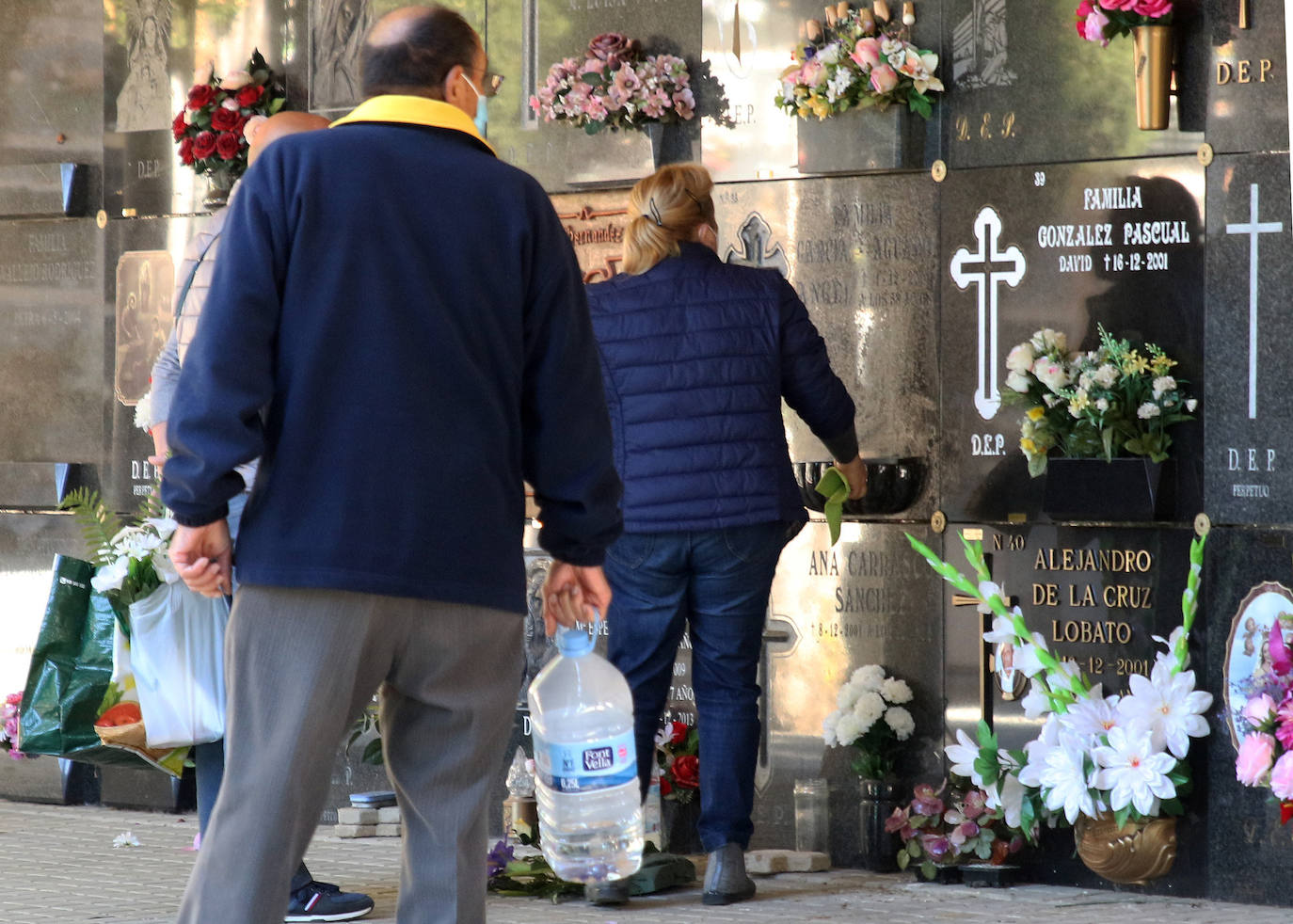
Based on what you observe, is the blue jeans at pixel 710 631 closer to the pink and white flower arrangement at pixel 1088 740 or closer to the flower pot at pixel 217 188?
the pink and white flower arrangement at pixel 1088 740

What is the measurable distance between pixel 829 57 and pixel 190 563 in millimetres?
3308

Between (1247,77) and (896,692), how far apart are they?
80.0 inches

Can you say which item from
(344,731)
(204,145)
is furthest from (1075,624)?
(204,145)

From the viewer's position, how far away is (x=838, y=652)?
586 cm

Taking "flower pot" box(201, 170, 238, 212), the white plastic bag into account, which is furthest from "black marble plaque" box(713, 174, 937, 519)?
the white plastic bag

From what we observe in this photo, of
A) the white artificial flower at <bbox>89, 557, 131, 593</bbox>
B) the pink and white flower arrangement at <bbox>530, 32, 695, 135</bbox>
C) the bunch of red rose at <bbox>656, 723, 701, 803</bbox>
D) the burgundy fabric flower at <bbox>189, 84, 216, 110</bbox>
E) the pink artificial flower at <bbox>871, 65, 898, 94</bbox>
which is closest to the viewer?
the white artificial flower at <bbox>89, 557, 131, 593</bbox>

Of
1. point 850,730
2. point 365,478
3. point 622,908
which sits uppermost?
point 365,478

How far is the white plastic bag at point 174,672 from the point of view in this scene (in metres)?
4.46

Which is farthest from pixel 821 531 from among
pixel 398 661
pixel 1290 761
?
pixel 398 661

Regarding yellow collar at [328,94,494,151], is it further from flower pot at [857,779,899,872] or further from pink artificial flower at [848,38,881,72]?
flower pot at [857,779,899,872]

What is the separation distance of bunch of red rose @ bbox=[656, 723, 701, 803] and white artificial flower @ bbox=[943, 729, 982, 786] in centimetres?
87

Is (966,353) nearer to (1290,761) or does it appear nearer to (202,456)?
(1290,761)

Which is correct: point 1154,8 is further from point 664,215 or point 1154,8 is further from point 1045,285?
point 664,215

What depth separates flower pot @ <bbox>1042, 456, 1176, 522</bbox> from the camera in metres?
5.16
